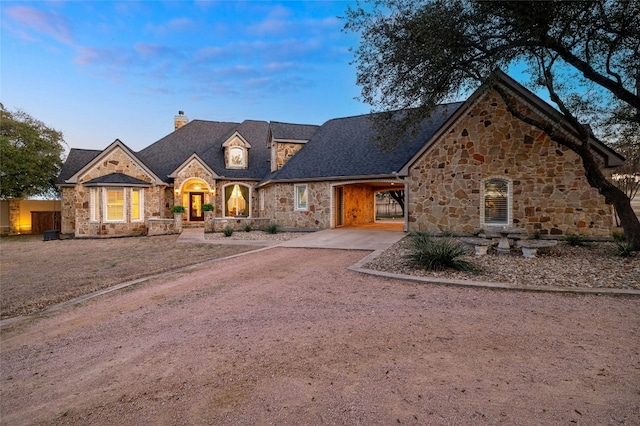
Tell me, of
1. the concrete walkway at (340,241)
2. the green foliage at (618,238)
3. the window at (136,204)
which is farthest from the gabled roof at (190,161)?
the green foliage at (618,238)

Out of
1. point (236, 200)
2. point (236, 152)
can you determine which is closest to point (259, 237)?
point (236, 200)

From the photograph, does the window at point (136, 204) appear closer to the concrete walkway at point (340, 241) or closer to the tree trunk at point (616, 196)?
the concrete walkway at point (340, 241)

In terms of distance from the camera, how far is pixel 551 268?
24.7 feet

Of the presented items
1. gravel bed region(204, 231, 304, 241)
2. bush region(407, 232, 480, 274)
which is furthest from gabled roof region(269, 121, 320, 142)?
bush region(407, 232, 480, 274)

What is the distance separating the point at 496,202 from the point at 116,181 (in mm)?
20023

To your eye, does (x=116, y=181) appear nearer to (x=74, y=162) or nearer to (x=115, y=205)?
(x=115, y=205)

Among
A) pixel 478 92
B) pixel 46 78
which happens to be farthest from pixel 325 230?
pixel 46 78

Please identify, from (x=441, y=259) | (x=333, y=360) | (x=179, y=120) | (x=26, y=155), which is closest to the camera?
(x=333, y=360)

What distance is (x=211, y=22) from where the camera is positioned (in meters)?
17.1

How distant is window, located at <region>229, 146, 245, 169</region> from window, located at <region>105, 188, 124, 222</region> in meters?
7.19

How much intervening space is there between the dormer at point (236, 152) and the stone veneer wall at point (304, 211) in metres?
4.58

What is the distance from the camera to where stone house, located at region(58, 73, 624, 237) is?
12320 mm

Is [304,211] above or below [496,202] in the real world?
below

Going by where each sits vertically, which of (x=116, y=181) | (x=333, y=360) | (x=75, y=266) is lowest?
(x=75, y=266)
